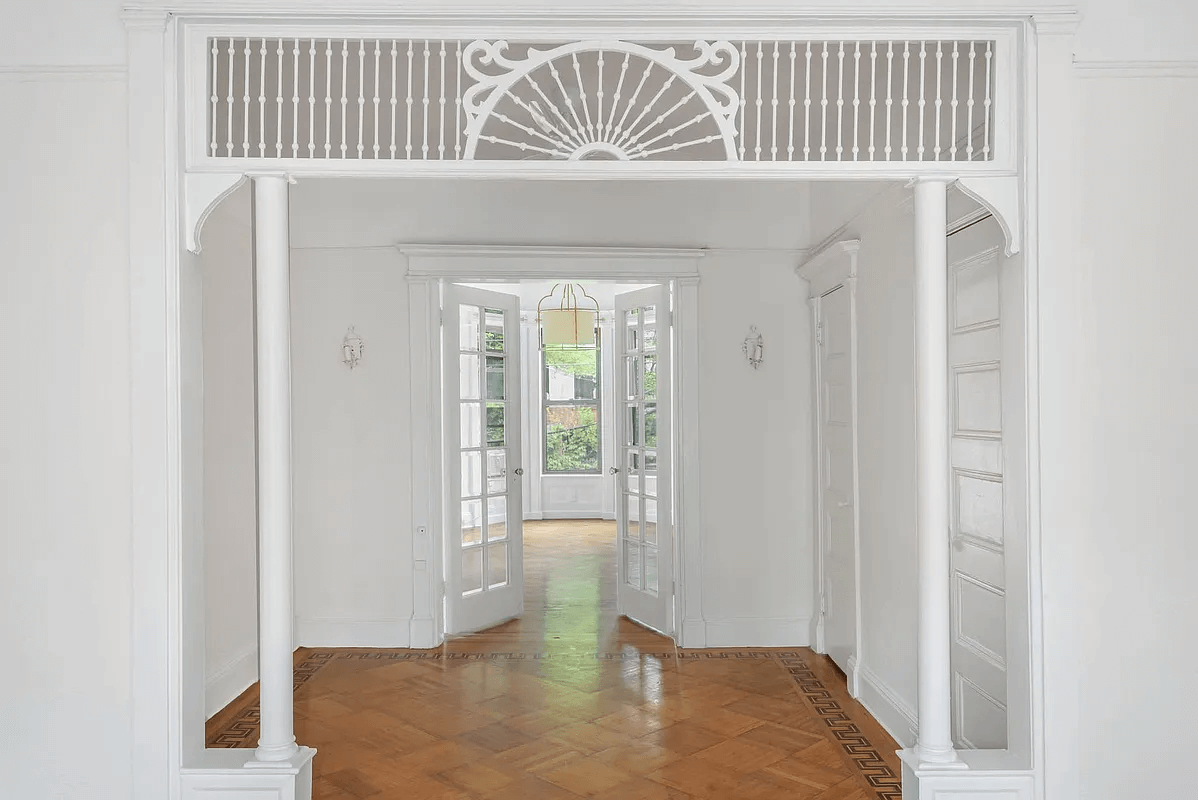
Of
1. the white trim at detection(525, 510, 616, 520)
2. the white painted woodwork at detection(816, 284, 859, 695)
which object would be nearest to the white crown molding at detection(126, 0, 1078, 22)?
the white painted woodwork at detection(816, 284, 859, 695)

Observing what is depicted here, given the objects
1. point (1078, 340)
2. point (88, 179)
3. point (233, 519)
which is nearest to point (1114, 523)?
point (1078, 340)

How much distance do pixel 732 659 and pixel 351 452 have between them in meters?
2.70

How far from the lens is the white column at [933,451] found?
2816mm

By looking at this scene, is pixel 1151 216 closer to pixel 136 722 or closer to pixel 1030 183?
pixel 1030 183

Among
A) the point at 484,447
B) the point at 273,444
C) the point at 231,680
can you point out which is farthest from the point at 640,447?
the point at 273,444

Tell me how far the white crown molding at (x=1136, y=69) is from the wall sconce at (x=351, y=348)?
4.24 metres

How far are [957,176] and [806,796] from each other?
2.39 metres

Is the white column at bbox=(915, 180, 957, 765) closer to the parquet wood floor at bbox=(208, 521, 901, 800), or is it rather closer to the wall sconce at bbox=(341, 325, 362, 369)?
the parquet wood floor at bbox=(208, 521, 901, 800)

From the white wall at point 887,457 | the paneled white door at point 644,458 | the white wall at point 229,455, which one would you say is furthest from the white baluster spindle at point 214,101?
the paneled white door at point 644,458

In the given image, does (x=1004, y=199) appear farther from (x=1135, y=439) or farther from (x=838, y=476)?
(x=838, y=476)

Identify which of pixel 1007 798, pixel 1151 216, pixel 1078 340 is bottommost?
pixel 1007 798

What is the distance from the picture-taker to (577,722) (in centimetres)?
Result: 439

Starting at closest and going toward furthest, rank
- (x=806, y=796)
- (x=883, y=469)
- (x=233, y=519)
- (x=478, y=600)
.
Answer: (x=806, y=796) < (x=883, y=469) < (x=233, y=519) < (x=478, y=600)

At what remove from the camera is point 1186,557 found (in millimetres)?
2758
